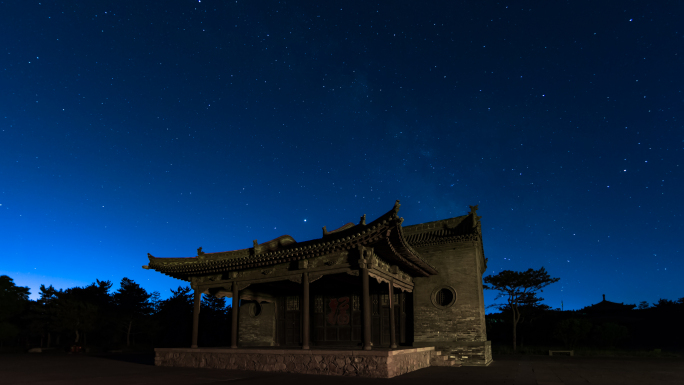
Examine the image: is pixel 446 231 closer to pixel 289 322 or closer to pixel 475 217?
pixel 475 217

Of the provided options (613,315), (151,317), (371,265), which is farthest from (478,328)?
(613,315)

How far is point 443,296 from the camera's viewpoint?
1731 cm

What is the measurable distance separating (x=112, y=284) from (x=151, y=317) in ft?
19.7

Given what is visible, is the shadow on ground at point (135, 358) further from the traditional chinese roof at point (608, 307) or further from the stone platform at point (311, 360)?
the traditional chinese roof at point (608, 307)

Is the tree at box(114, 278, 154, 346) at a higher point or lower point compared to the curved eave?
lower

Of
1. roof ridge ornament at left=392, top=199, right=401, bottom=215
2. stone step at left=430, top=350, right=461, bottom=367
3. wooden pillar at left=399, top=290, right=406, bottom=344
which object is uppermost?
A: roof ridge ornament at left=392, top=199, right=401, bottom=215

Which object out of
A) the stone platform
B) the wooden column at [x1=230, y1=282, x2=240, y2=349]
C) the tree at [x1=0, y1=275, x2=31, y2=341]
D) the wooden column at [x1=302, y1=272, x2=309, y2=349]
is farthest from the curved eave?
the tree at [x1=0, y1=275, x2=31, y2=341]

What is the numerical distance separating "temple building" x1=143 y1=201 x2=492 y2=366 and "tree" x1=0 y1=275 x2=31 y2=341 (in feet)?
97.0

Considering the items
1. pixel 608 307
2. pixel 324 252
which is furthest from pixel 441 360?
pixel 608 307

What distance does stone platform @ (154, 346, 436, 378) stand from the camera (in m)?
11.8

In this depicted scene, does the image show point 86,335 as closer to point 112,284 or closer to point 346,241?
point 112,284

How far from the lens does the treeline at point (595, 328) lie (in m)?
34.0

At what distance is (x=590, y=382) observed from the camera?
11.0 metres

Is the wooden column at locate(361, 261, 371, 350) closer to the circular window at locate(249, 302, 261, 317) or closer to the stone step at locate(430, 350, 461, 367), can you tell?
the stone step at locate(430, 350, 461, 367)
